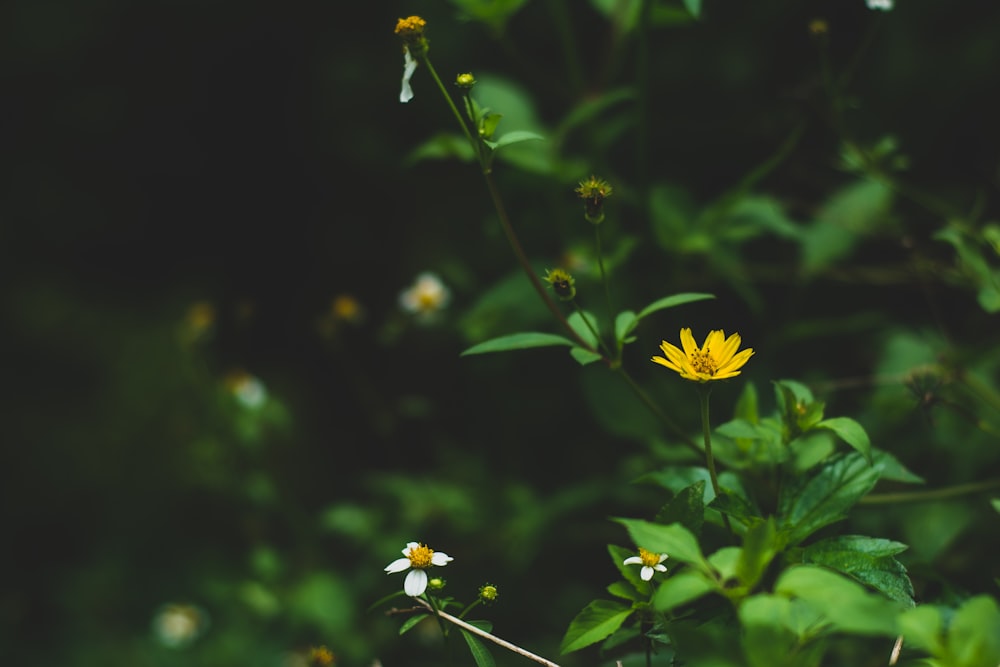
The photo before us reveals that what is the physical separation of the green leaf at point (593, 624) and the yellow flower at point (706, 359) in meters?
0.23

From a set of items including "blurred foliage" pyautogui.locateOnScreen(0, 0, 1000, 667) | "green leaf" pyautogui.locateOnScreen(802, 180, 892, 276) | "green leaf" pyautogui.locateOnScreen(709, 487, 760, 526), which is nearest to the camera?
"green leaf" pyautogui.locateOnScreen(709, 487, 760, 526)

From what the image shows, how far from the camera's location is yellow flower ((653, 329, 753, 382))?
86 centimetres

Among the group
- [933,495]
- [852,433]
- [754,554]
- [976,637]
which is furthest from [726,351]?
[933,495]

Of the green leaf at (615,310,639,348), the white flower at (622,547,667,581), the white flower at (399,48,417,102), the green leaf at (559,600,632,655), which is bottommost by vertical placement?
the green leaf at (559,600,632,655)

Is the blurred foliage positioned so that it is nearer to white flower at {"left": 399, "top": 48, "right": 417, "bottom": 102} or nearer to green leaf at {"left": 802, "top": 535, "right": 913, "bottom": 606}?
green leaf at {"left": 802, "top": 535, "right": 913, "bottom": 606}

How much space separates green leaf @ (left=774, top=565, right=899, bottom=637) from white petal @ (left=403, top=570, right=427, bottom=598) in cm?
36

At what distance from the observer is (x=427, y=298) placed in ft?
6.19

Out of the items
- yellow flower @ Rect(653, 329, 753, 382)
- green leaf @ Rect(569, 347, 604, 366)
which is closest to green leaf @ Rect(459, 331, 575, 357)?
green leaf @ Rect(569, 347, 604, 366)

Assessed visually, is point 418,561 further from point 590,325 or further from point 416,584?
point 590,325

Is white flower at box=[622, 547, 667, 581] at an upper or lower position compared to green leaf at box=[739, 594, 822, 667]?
upper

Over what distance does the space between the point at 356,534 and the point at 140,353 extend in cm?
121

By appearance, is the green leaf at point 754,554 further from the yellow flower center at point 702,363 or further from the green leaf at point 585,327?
the green leaf at point 585,327

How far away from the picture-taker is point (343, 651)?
1.83 metres

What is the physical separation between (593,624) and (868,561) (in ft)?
0.85
